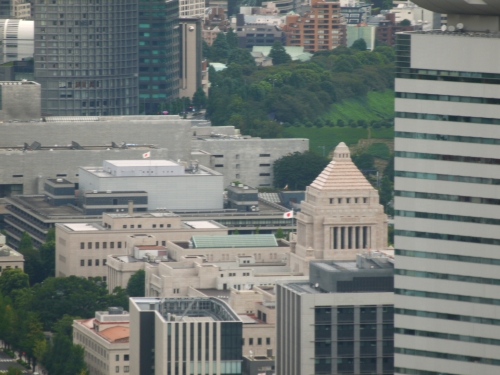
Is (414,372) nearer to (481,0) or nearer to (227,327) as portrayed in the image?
(481,0)

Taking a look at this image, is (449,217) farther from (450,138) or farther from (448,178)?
(450,138)

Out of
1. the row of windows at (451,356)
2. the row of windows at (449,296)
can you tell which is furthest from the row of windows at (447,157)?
the row of windows at (451,356)

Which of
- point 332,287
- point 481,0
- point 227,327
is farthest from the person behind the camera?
point 227,327

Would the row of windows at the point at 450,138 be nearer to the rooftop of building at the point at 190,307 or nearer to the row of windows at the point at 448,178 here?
the row of windows at the point at 448,178

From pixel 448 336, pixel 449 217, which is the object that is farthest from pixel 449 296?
pixel 449 217

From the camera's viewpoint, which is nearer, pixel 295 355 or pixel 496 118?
pixel 496 118

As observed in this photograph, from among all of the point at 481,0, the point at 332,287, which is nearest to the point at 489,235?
the point at 481,0

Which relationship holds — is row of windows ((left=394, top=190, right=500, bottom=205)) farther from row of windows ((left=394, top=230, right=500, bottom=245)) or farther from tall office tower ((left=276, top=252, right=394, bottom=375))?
tall office tower ((left=276, top=252, right=394, bottom=375))
